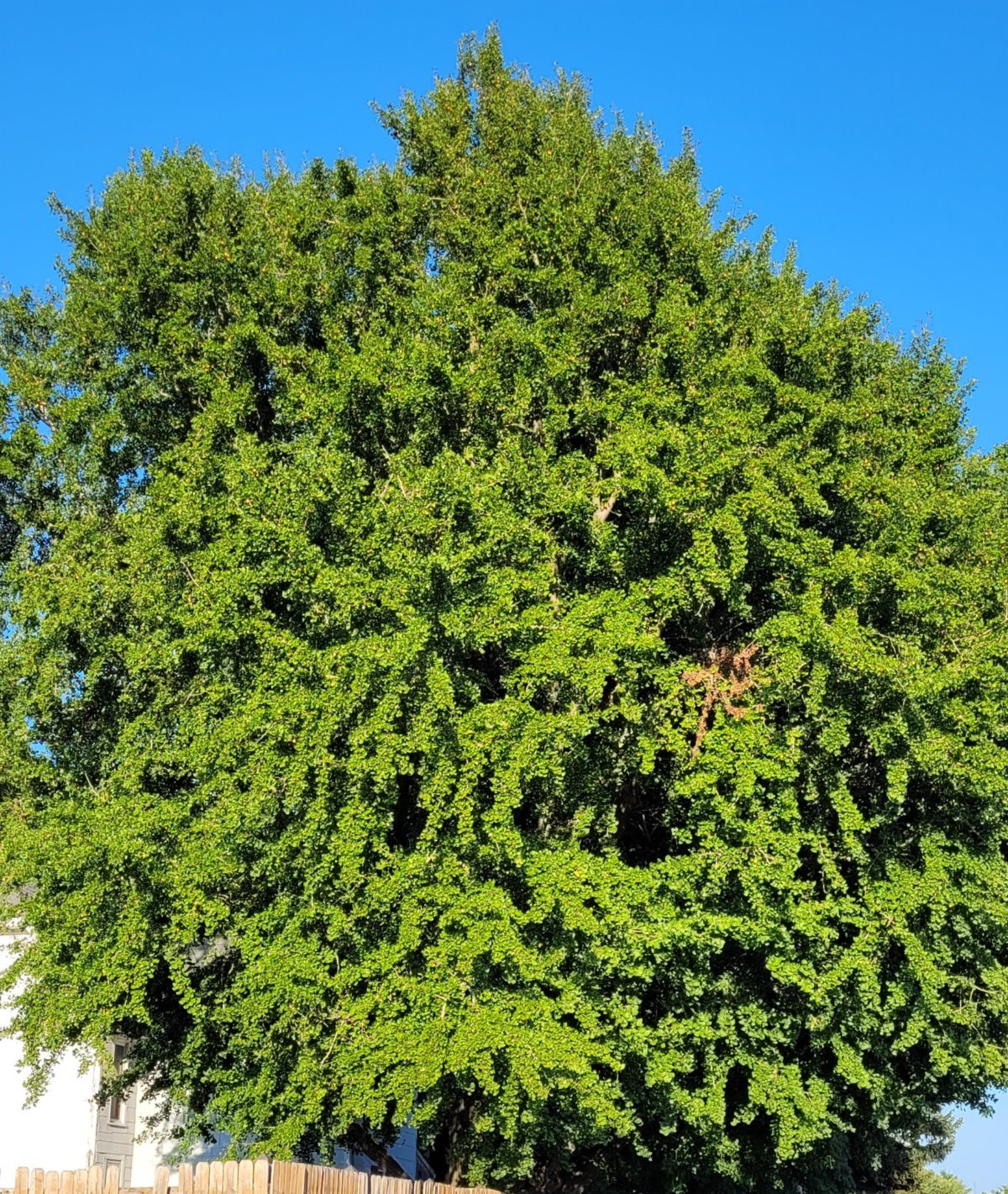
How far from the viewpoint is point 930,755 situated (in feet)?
53.5

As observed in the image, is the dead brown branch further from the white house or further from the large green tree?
the white house

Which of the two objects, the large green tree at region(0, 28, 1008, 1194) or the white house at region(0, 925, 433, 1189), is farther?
the white house at region(0, 925, 433, 1189)

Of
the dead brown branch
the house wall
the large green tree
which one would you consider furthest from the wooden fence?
the house wall

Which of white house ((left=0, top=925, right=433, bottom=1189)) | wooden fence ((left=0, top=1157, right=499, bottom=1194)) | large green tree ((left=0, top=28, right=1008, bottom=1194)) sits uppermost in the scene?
large green tree ((left=0, top=28, right=1008, bottom=1194))

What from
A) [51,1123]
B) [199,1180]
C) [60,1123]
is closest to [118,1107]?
[60,1123]

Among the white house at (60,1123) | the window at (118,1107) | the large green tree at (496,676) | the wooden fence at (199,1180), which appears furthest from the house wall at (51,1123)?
the wooden fence at (199,1180)

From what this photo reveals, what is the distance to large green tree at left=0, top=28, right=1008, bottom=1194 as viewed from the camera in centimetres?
1545

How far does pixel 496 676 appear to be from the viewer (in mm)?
17984

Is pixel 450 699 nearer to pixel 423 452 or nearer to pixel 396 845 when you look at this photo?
pixel 396 845

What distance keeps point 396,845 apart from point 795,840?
5143 millimetres

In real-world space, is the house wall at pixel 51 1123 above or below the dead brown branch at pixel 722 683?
below

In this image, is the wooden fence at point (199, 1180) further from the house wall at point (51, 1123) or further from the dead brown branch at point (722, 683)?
the house wall at point (51, 1123)

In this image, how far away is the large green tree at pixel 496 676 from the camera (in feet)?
50.7

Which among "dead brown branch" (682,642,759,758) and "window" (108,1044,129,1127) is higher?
"dead brown branch" (682,642,759,758)
